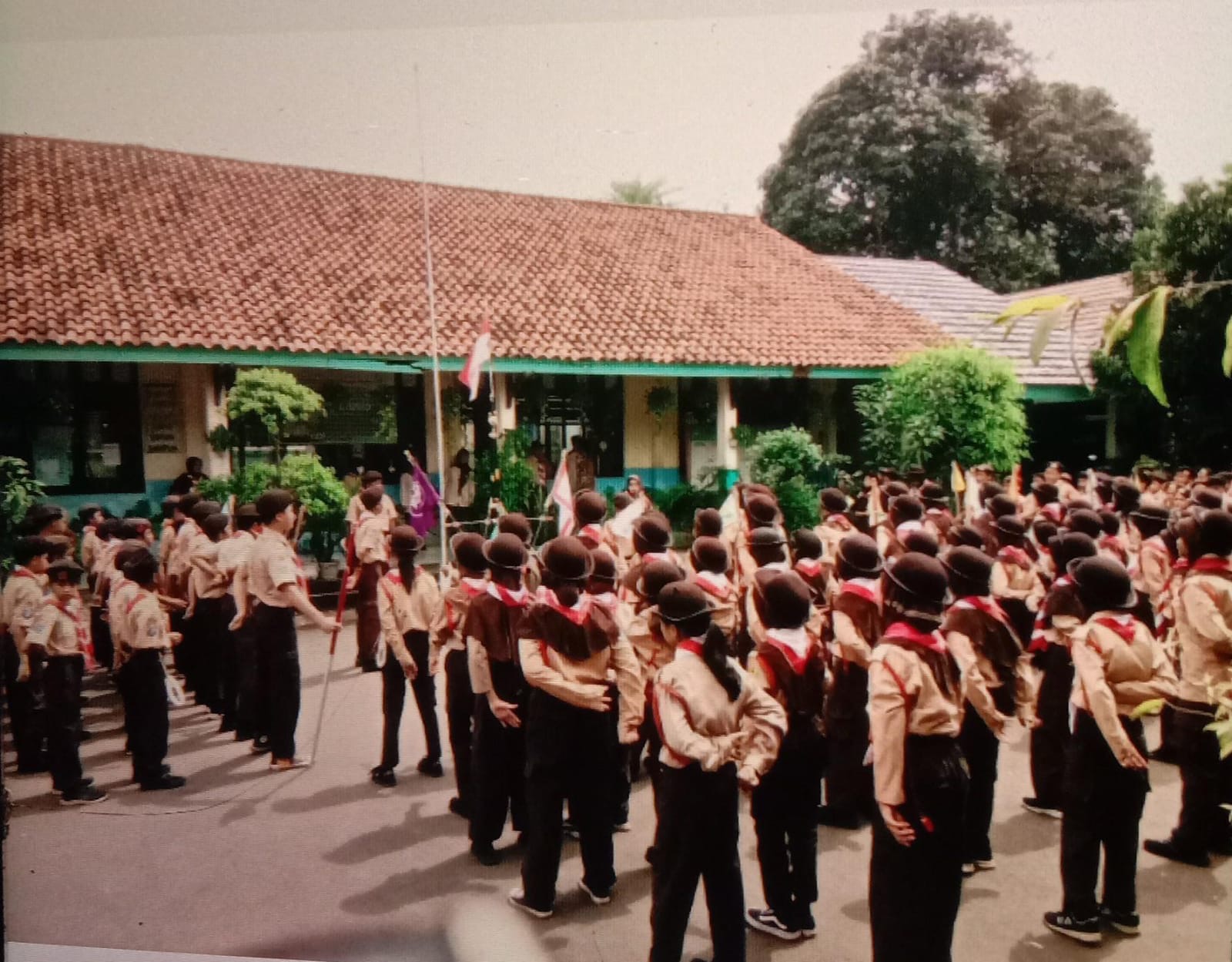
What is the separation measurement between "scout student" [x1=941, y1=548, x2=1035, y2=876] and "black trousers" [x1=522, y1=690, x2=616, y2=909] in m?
1.55

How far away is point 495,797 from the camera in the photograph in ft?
13.6

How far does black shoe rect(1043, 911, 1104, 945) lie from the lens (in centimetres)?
338

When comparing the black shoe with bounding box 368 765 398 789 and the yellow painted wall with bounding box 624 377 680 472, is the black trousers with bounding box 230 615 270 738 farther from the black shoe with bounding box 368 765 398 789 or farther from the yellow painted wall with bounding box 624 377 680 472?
the yellow painted wall with bounding box 624 377 680 472

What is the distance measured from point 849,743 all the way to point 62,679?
14.7ft

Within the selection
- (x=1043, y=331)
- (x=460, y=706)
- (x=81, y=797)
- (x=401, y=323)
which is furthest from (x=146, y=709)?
(x=401, y=323)

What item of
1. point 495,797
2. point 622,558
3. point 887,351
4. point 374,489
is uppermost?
point 887,351

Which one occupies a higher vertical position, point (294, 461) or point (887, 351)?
point (887, 351)

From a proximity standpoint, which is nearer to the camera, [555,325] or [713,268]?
[555,325]

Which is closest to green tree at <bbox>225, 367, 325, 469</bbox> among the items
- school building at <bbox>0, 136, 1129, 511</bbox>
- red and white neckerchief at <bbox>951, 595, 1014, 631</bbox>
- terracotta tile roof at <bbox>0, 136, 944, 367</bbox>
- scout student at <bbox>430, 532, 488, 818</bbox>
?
school building at <bbox>0, 136, 1129, 511</bbox>

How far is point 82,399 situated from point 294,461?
2.92 m

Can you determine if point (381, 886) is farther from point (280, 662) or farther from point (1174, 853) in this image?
point (1174, 853)

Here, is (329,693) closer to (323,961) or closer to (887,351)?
(323,961)

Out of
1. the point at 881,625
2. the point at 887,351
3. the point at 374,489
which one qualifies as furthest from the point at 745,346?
the point at 881,625

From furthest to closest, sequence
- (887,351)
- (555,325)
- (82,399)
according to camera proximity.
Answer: (887,351) < (555,325) < (82,399)
